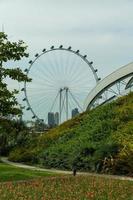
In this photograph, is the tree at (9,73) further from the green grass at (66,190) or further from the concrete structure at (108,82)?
the concrete structure at (108,82)

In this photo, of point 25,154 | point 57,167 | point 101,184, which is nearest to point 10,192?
point 101,184

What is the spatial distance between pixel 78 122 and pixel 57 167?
7912 mm

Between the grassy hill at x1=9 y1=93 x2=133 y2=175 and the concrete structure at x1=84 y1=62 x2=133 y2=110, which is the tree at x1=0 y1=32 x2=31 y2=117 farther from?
the concrete structure at x1=84 y1=62 x2=133 y2=110

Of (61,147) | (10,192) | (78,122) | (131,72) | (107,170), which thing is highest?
(131,72)

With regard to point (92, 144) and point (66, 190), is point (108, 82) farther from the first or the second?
point (66, 190)

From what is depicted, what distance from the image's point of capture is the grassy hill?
2131cm

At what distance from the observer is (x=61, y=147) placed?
26.5m

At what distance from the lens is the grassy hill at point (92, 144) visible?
21.3m

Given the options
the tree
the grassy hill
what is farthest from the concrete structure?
the tree

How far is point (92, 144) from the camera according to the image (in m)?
24.3

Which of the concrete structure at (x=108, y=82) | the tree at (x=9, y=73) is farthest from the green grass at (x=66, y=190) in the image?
the concrete structure at (x=108, y=82)

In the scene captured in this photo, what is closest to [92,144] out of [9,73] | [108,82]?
[9,73]

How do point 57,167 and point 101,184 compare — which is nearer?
point 101,184

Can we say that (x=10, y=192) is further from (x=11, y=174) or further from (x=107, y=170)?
(x=107, y=170)
